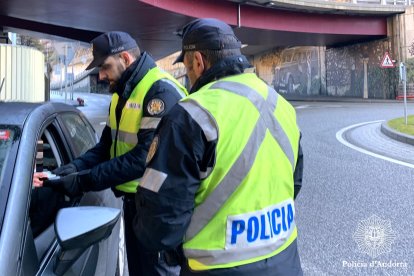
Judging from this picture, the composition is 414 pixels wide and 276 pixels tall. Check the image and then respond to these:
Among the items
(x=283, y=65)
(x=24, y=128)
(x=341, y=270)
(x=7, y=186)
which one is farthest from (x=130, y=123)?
(x=283, y=65)

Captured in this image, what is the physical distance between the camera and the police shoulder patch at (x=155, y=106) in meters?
2.54

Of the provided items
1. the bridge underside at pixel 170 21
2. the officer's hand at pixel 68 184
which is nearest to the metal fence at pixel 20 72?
the officer's hand at pixel 68 184

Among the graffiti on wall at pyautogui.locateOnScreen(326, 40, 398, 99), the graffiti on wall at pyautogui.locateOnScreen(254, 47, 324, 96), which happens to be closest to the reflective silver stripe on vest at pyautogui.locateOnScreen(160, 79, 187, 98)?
the graffiti on wall at pyautogui.locateOnScreen(326, 40, 398, 99)

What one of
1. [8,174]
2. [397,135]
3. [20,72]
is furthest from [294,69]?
[8,174]

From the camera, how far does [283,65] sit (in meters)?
45.0

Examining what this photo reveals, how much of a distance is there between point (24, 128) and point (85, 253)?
0.62m

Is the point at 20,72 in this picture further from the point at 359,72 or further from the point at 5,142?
the point at 359,72

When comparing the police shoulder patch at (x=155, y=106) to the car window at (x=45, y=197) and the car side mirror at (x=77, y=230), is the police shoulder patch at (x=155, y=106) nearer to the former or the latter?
the car window at (x=45, y=197)

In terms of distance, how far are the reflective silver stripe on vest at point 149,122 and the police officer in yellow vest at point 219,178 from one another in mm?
794

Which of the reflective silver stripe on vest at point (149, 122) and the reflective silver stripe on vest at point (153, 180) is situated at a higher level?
the reflective silver stripe on vest at point (149, 122)

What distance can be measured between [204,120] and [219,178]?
20 centimetres

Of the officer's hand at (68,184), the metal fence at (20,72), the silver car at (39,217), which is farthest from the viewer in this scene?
the metal fence at (20,72)

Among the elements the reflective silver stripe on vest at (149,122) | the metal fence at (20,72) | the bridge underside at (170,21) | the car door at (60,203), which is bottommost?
the car door at (60,203)

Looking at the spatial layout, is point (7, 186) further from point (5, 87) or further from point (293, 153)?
point (5, 87)
